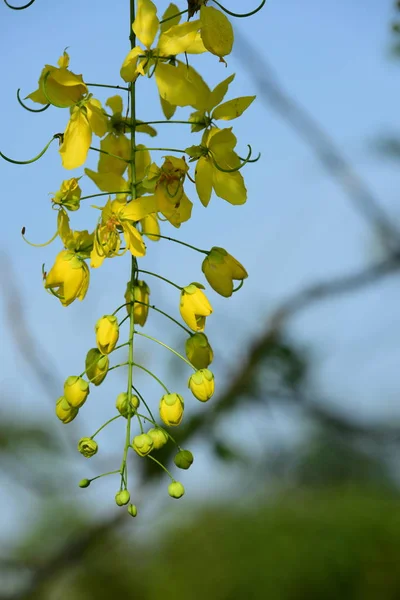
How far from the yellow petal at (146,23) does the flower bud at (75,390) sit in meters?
0.33

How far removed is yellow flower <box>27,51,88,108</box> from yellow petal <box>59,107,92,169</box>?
0.04 ft

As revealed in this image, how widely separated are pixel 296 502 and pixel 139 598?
0.67 m

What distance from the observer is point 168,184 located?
73 cm

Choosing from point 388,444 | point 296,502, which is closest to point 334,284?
point 388,444

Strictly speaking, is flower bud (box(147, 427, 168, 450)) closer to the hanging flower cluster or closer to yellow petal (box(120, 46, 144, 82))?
the hanging flower cluster

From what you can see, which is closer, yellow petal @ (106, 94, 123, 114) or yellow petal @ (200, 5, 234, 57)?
yellow petal @ (200, 5, 234, 57)

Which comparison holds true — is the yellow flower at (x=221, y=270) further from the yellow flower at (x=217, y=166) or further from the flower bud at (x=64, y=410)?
the flower bud at (x=64, y=410)

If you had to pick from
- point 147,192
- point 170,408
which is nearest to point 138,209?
point 147,192

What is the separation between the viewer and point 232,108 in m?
0.76

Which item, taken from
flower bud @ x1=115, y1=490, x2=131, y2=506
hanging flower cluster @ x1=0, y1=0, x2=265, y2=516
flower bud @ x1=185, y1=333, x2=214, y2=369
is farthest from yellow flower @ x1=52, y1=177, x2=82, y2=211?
flower bud @ x1=115, y1=490, x2=131, y2=506

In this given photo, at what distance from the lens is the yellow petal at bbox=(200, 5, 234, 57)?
2.26 feet

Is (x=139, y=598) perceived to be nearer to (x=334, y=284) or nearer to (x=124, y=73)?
(x=334, y=284)

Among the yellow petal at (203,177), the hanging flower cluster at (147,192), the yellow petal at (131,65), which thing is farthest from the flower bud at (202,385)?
the yellow petal at (131,65)

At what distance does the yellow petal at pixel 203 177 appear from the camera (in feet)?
2.45
